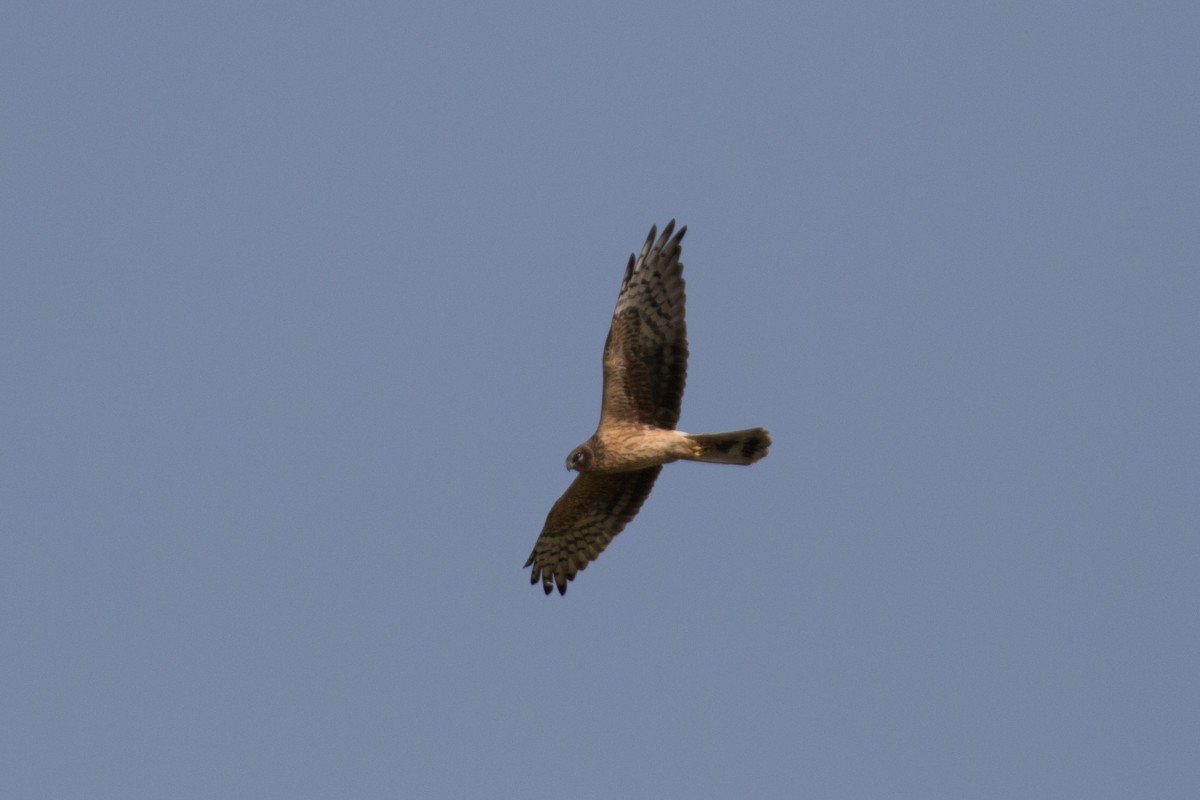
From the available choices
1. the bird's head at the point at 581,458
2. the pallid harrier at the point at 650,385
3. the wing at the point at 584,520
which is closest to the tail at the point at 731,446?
the pallid harrier at the point at 650,385

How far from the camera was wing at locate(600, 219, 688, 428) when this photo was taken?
15422mm

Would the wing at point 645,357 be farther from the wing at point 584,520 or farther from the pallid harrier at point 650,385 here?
the wing at point 584,520

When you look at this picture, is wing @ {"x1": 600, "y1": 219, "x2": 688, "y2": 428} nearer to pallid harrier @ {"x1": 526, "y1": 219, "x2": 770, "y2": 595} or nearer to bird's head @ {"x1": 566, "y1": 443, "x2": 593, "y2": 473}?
pallid harrier @ {"x1": 526, "y1": 219, "x2": 770, "y2": 595}

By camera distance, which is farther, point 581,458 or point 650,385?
point 581,458

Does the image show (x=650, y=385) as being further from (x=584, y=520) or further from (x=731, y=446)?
(x=584, y=520)

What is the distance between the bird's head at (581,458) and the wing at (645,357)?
330mm

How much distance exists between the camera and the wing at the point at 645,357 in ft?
50.6

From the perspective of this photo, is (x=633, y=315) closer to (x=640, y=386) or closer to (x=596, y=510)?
(x=640, y=386)

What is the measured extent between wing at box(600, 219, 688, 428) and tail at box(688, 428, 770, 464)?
0.33 metres

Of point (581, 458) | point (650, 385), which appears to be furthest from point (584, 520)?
point (650, 385)

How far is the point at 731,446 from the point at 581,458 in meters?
1.37

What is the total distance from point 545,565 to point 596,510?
907 millimetres

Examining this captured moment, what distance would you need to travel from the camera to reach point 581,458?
615 inches

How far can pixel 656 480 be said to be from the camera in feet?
55.5
